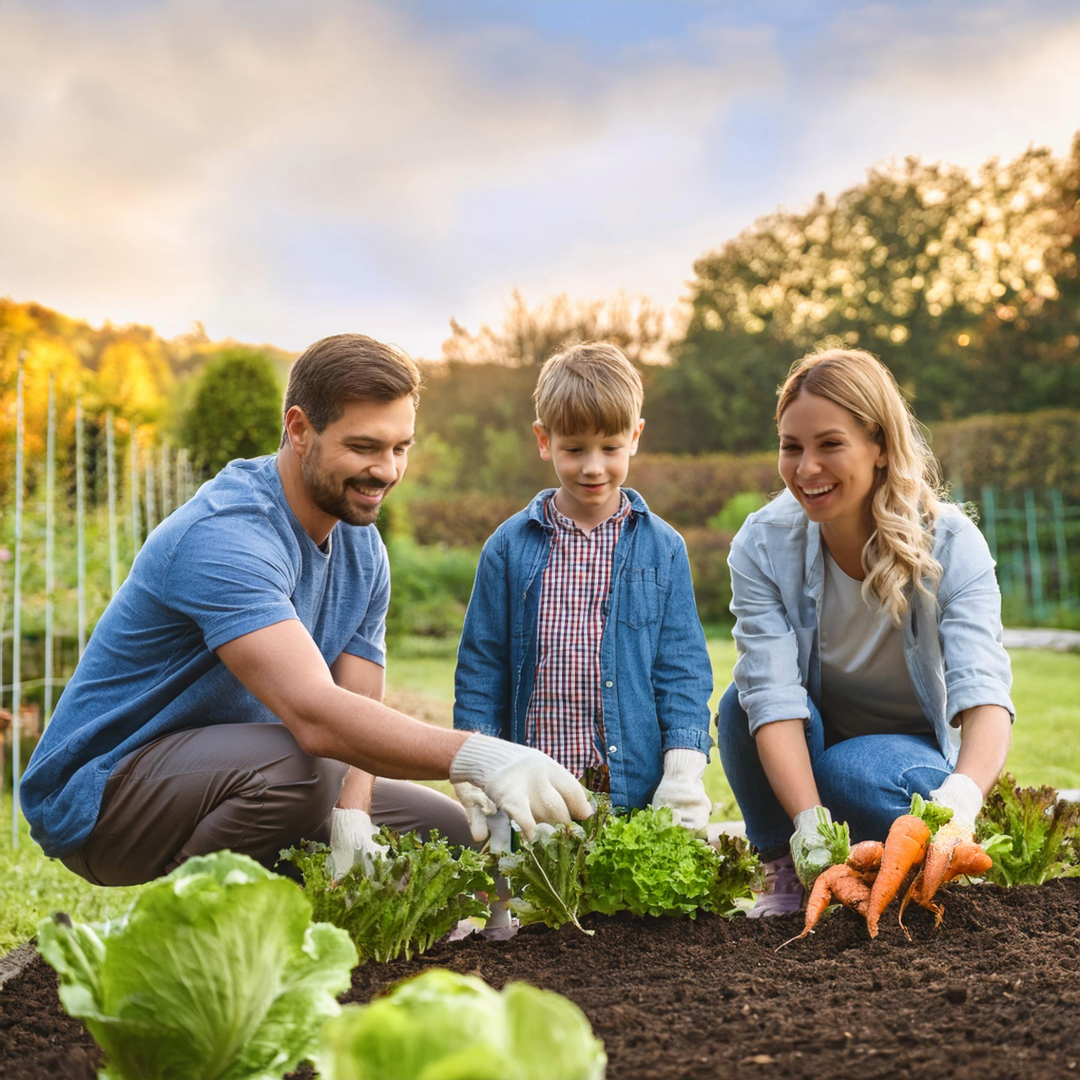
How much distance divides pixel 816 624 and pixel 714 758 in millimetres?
4885

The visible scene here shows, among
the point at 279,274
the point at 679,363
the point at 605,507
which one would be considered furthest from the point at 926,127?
the point at 605,507

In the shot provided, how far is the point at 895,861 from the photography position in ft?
6.86

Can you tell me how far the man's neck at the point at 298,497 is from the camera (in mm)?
2541

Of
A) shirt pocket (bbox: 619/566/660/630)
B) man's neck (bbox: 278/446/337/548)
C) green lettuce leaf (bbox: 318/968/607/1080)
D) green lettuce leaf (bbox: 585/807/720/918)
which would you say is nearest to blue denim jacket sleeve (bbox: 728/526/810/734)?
shirt pocket (bbox: 619/566/660/630)

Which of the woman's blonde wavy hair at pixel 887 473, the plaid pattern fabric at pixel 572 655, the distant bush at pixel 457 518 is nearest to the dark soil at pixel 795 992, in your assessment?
the plaid pattern fabric at pixel 572 655

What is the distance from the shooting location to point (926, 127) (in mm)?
17047

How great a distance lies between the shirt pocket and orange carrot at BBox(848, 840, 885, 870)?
92 cm

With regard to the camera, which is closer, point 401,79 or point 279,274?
point 401,79

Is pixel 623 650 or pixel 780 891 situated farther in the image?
pixel 623 650

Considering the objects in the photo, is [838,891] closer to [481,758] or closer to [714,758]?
[481,758]

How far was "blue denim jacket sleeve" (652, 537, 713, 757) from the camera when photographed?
280cm

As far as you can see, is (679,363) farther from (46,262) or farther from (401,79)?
(46,262)

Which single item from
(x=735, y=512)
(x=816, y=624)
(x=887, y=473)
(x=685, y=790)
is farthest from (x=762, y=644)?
(x=735, y=512)

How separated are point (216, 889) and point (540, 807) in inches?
37.9
